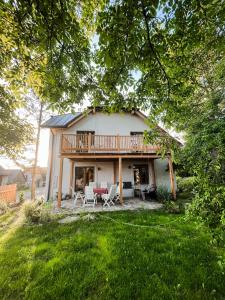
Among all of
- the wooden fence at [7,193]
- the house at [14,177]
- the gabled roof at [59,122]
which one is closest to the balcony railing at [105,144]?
the gabled roof at [59,122]

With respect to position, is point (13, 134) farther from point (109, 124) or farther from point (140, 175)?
point (140, 175)

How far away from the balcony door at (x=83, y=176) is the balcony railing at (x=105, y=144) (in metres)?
2.27

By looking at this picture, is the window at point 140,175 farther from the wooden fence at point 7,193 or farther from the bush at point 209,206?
the bush at point 209,206

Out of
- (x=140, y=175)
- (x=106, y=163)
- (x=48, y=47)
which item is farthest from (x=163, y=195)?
(x=48, y=47)

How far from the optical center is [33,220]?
6.23 metres

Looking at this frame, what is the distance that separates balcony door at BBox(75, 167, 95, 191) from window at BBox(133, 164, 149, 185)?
10.5 feet

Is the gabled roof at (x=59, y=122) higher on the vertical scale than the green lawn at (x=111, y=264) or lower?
higher

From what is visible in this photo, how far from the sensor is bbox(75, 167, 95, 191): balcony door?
A: 11438mm

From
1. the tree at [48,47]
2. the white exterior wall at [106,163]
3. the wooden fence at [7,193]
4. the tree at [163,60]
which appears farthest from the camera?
the white exterior wall at [106,163]

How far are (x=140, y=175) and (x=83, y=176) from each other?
4241mm

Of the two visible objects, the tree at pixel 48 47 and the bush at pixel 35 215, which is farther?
the bush at pixel 35 215

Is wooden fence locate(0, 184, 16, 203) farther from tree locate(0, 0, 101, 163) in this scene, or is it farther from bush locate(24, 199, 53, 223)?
tree locate(0, 0, 101, 163)

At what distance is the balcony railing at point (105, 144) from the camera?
909cm

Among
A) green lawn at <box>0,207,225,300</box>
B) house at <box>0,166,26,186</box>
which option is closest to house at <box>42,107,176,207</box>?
green lawn at <box>0,207,225,300</box>
